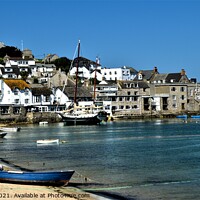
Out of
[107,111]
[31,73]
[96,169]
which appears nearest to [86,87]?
[107,111]

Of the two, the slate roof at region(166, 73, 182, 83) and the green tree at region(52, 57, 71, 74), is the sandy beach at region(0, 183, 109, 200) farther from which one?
Answer: the green tree at region(52, 57, 71, 74)

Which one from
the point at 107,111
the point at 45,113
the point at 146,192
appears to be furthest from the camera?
the point at 107,111

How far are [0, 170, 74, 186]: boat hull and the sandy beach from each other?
0.32 metres

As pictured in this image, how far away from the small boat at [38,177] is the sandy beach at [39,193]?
0.32 metres

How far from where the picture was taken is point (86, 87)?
126m

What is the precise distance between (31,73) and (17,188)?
126m

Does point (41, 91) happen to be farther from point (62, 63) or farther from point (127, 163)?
point (127, 163)

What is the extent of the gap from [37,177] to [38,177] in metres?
0.05

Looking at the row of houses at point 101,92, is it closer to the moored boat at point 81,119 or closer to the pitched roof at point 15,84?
the pitched roof at point 15,84

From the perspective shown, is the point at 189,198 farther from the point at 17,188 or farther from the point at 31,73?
the point at 31,73

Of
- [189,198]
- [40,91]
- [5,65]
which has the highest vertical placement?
[5,65]

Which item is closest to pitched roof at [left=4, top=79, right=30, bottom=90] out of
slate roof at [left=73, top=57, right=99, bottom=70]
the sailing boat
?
the sailing boat

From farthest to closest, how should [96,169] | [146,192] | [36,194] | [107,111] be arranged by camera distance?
[107,111], [96,169], [146,192], [36,194]

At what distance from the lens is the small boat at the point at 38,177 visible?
23.5 meters
